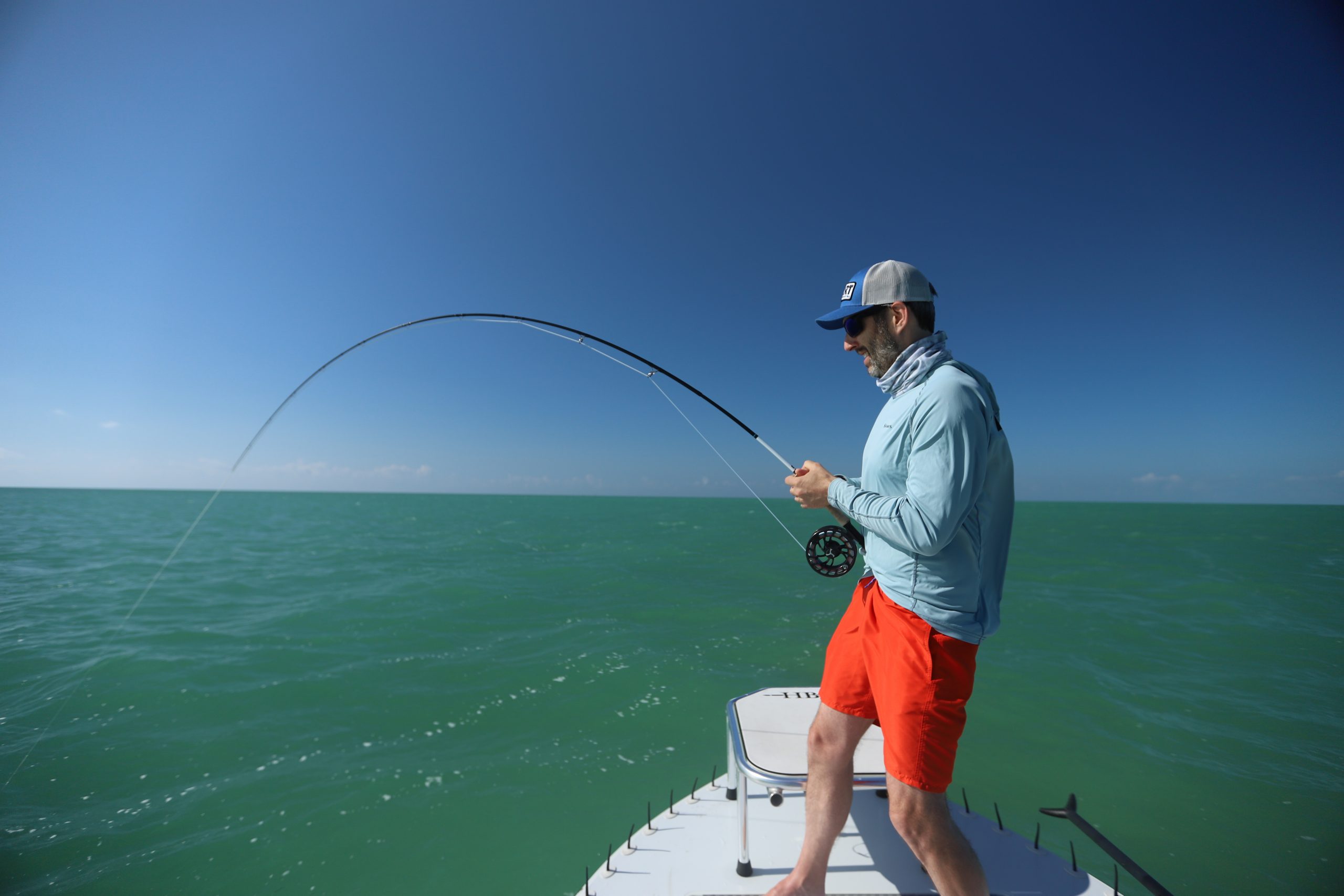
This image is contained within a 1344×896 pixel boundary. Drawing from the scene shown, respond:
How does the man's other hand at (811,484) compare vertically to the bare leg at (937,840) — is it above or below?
above

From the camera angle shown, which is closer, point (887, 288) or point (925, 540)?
point (925, 540)

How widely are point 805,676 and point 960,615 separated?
6.82m

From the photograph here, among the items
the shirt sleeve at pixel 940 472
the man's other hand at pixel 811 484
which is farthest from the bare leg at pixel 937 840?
the man's other hand at pixel 811 484

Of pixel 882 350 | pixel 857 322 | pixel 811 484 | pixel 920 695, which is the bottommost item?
pixel 920 695

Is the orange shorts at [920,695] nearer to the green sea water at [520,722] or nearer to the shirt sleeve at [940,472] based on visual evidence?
the shirt sleeve at [940,472]

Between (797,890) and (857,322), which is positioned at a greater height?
(857,322)

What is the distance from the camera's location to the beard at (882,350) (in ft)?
5.44

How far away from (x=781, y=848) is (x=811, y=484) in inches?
68.6

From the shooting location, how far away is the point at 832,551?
2.48 m

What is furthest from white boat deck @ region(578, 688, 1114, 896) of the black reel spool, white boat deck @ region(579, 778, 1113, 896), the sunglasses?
the sunglasses

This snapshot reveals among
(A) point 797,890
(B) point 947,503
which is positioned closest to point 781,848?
(A) point 797,890

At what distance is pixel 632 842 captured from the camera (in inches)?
95.7

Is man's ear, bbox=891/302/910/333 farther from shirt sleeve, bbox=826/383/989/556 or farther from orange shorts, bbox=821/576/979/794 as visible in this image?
orange shorts, bbox=821/576/979/794

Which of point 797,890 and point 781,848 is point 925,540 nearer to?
point 797,890
